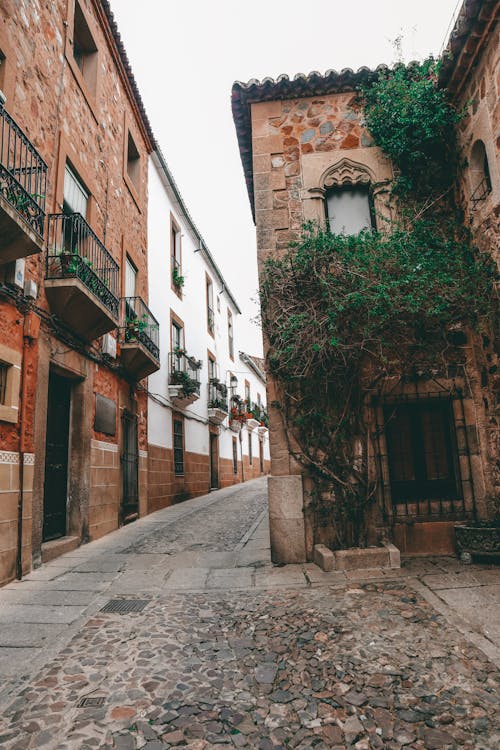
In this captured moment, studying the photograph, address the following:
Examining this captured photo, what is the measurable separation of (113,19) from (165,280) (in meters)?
5.67

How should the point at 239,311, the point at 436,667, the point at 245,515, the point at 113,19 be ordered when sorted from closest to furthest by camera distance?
the point at 436,667 < the point at 113,19 < the point at 245,515 < the point at 239,311

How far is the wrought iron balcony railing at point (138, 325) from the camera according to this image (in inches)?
362

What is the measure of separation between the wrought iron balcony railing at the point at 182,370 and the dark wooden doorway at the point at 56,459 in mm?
5302

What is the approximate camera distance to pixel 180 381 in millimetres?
12617

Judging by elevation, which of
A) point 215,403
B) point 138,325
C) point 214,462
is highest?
point 138,325

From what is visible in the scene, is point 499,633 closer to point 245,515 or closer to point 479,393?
point 479,393

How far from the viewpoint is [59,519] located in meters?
6.84

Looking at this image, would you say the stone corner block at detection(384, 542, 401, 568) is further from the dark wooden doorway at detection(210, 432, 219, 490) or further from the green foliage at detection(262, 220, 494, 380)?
the dark wooden doorway at detection(210, 432, 219, 490)

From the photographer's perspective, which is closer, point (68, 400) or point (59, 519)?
point (59, 519)

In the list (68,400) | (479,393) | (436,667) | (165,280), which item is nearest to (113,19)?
(165,280)

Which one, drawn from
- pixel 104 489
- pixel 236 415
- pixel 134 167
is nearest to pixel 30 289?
pixel 104 489

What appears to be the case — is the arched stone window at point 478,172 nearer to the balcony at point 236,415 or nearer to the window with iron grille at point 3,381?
the window with iron grille at point 3,381

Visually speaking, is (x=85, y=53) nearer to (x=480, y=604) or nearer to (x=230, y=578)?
(x=230, y=578)

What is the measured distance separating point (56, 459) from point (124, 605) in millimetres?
3213
